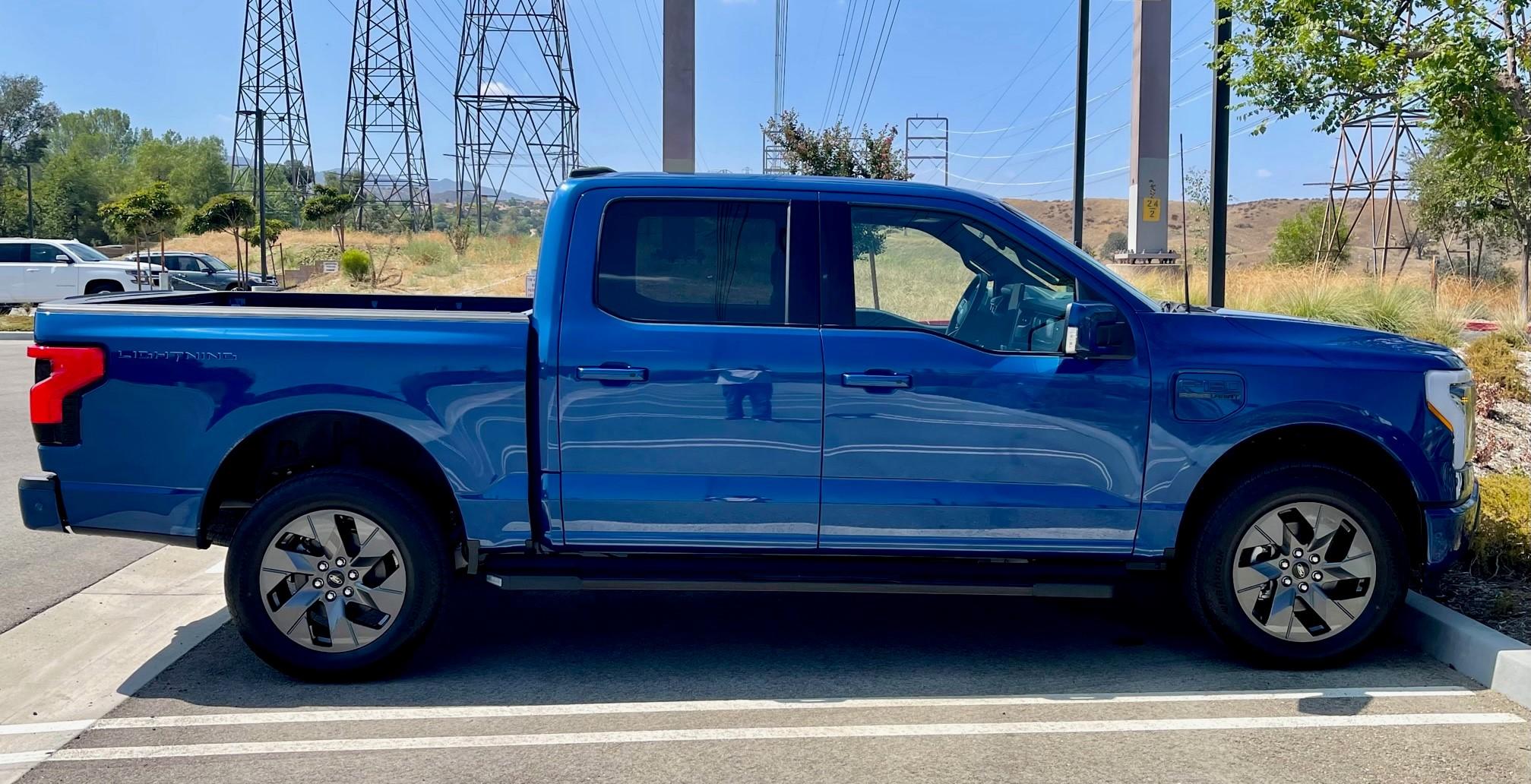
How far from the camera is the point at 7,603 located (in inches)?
244

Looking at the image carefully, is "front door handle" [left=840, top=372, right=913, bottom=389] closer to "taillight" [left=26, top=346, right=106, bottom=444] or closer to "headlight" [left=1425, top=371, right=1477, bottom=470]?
"headlight" [left=1425, top=371, right=1477, bottom=470]

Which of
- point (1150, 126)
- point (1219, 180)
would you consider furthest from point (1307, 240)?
point (1219, 180)

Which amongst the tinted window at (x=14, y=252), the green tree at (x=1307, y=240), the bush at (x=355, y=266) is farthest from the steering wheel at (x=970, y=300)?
the bush at (x=355, y=266)

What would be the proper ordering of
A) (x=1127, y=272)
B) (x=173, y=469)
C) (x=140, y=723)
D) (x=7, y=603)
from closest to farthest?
(x=140, y=723), (x=173, y=469), (x=7, y=603), (x=1127, y=272)

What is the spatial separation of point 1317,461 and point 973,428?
1.55 metres

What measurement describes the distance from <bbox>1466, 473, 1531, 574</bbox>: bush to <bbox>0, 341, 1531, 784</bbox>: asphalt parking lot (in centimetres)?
97

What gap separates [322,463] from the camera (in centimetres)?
535

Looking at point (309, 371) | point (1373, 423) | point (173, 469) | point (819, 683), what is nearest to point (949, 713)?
point (819, 683)

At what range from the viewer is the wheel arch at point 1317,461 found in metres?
5.15

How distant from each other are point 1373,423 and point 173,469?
4.95 m

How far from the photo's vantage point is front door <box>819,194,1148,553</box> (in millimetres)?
4957

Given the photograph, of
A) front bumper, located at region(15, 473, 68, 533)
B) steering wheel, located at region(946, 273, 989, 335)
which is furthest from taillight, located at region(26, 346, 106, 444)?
steering wheel, located at region(946, 273, 989, 335)

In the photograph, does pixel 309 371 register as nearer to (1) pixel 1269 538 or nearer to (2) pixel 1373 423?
(1) pixel 1269 538

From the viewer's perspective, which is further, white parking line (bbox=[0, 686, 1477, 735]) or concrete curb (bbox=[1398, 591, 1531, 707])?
concrete curb (bbox=[1398, 591, 1531, 707])
